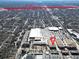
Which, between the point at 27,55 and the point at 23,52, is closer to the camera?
the point at 27,55

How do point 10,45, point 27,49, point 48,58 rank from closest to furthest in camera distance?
point 48,58 < point 27,49 < point 10,45

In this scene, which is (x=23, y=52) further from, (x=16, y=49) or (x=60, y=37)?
(x=60, y=37)

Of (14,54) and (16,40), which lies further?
(16,40)

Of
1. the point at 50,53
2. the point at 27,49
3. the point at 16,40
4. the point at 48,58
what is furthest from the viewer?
the point at 16,40

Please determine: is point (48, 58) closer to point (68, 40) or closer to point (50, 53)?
point (50, 53)

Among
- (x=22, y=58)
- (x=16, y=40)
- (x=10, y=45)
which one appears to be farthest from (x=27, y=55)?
(x=16, y=40)

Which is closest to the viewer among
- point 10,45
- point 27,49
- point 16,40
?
point 27,49

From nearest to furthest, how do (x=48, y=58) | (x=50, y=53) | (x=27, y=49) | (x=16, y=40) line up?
1. (x=48, y=58)
2. (x=50, y=53)
3. (x=27, y=49)
4. (x=16, y=40)

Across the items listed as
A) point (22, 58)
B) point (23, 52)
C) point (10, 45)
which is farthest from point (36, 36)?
point (22, 58)

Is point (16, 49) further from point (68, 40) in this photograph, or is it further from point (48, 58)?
point (68, 40)
